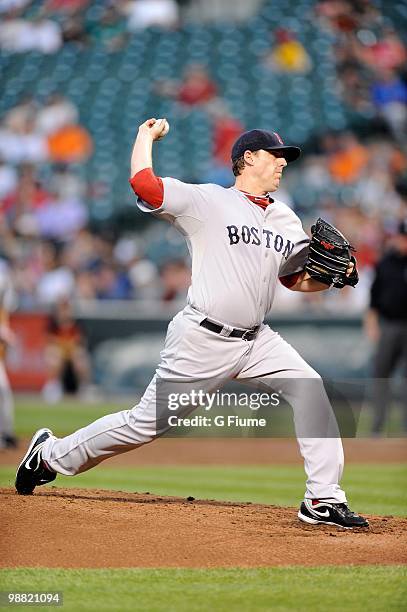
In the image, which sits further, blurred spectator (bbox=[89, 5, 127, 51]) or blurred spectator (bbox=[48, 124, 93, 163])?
blurred spectator (bbox=[89, 5, 127, 51])

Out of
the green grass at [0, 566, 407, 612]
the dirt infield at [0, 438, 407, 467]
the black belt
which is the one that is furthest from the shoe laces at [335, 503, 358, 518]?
the dirt infield at [0, 438, 407, 467]

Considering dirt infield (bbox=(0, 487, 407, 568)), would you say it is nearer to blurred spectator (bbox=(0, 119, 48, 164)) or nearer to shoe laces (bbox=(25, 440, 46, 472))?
shoe laces (bbox=(25, 440, 46, 472))

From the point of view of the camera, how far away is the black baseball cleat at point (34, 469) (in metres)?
4.51

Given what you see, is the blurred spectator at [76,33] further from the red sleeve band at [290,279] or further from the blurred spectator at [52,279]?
the red sleeve band at [290,279]

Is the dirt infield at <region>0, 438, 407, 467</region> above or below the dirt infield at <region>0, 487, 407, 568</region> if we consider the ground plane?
below

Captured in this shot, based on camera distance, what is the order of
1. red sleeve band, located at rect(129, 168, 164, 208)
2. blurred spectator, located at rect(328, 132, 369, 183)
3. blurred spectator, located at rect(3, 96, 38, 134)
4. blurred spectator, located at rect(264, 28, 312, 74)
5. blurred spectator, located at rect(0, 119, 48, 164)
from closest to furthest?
red sleeve band, located at rect(129, 168, 164, 208), blurred spectator, located at rect(328, 132, 369, 183), blurred spectator, located at rect(0, 119, 48, 164), blurred spectator, located at rect(3, 96, 38, 134), blurred spectator, located at rect(264, 28, 312, 74)

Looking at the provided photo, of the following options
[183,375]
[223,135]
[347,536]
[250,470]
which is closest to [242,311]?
[183,375]

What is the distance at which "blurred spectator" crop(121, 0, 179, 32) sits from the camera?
17.7 meters

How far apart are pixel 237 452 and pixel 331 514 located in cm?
475

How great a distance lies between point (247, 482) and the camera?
21.9 feet

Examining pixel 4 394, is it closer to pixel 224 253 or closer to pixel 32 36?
pixel 224 253

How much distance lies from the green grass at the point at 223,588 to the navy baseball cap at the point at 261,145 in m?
1.77

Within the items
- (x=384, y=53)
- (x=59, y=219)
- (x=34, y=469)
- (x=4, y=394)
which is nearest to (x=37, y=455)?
(x=34, y=469)

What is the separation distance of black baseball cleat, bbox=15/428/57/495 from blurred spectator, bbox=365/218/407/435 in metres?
5.10
